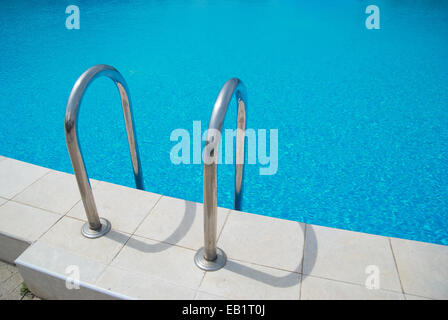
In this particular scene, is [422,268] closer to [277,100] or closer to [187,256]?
[187,256]

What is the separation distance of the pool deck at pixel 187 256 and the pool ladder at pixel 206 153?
8 cm

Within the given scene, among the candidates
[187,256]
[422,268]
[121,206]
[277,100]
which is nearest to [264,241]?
[187,256]

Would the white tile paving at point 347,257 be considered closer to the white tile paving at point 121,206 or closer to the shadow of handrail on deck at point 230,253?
the shadow of handrail on deck at point 230,253

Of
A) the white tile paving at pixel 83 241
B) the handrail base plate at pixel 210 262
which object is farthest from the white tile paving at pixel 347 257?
the white tile paving at pixel 83 241

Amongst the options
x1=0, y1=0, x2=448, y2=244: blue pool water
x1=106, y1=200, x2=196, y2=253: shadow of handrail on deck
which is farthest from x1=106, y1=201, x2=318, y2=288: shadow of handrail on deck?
x1=0, y1=0, x2=448, y2=244: blue pool water

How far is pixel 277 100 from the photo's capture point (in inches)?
210

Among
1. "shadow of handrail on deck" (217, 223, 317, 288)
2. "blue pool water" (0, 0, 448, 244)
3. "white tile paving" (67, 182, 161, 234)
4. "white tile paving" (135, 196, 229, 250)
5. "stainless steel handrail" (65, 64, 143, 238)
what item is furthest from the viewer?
"blue pool water" (0, 0, 448, 244)

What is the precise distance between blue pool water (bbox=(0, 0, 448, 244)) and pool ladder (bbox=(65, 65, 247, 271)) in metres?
1.49

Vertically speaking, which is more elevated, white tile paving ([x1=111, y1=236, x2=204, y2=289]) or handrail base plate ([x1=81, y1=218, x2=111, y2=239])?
handrail base plate ([x1=81, y1=218, x2=111, y2=239])

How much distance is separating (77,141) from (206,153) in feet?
2.68

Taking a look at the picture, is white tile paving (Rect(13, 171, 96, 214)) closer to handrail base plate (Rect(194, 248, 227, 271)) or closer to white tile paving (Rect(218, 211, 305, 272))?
handrail base plate (Rect(194, 248, 227, 271))

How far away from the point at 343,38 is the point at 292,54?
6.17ft

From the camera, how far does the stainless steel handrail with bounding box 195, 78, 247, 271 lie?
1488 mm
